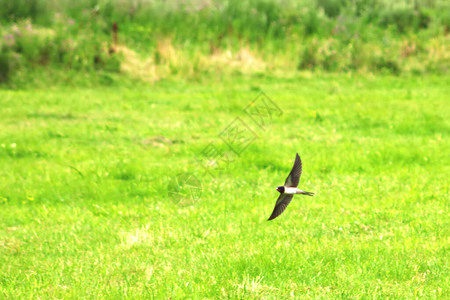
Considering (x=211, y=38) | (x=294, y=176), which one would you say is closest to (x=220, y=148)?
(x=294, y=176)

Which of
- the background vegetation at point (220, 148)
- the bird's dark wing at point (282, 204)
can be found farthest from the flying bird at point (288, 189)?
the background vegetation at point (220, 148)

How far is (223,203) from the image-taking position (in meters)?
7.44

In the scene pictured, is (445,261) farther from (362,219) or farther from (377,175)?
(377,175)

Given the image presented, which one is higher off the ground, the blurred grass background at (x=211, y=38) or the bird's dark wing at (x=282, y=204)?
the bird's dark wing at (x=282, y=204)

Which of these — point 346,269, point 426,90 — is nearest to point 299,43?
point 426,90

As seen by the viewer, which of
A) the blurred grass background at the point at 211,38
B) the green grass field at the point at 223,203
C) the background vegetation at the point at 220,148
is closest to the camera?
the green grass field at the point at 223,203

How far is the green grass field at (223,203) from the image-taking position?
5086 millimetres

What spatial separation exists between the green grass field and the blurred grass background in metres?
4.24

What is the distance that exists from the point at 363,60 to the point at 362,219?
14.5 m

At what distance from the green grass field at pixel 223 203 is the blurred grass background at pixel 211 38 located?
167 inches

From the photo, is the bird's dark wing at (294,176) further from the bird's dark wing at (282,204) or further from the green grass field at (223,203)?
the green grass field at (223,203)

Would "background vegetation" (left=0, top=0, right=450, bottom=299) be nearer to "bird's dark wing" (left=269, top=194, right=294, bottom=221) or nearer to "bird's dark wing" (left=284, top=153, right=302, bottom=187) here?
"bird's dark wing" (left=269, top=194, right=294, bottom=221)

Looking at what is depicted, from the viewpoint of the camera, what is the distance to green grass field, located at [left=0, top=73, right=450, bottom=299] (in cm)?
509

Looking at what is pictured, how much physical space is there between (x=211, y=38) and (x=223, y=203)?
1487 centimetres
